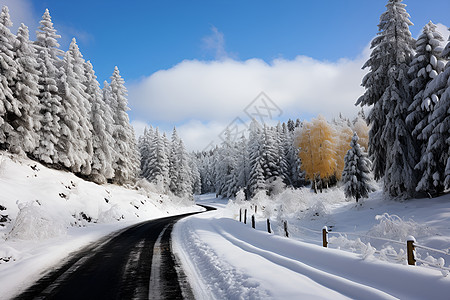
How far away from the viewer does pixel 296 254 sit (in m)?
9.99

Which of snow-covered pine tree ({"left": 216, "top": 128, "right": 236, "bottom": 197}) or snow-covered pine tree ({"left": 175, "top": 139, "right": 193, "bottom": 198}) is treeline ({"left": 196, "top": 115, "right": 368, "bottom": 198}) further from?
snow-covered pine tree ({"left": 175, "top": 139, "right": 193, "bottom": 198})

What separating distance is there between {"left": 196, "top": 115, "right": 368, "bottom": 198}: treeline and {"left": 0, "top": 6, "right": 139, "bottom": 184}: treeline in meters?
24.5

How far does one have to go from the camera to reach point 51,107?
26266 millimetres

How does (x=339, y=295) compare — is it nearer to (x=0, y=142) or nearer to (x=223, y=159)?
(x=0, y=142)

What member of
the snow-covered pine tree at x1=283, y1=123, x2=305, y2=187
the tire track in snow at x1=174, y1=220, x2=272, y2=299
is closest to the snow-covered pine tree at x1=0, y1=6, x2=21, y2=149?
the tire track in snow at x1=174, y1=220, x2=272, y2=299

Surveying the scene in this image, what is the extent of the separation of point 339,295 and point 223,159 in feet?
227

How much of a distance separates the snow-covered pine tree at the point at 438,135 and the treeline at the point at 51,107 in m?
29.8

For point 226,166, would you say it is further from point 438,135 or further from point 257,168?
point 438,135

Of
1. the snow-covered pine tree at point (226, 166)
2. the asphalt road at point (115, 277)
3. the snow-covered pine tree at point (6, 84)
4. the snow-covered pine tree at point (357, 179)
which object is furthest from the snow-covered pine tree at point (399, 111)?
the snow-covered pine tree at point (226, 166)

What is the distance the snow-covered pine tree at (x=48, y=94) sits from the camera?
25.4m

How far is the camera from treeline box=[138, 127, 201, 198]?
5094cm

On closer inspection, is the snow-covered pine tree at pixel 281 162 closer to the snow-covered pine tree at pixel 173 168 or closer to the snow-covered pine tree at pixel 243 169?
the snow-covered pine tree at pixel 243 169

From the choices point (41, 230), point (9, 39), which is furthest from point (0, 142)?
point (41, 230)

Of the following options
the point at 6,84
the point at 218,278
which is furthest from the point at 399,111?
the point at 6,84
